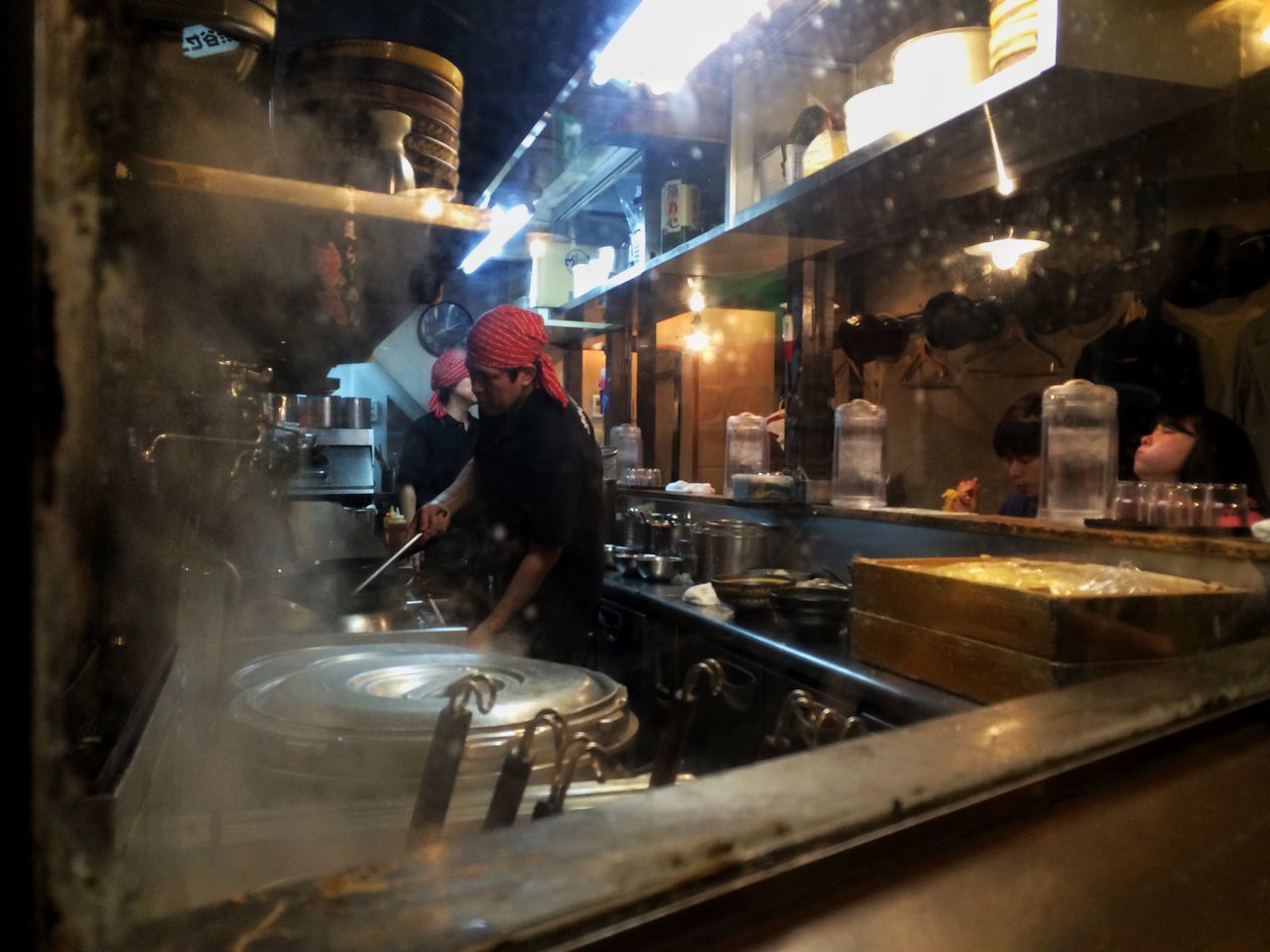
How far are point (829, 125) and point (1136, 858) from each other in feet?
8.54

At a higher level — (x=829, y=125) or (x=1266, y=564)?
(x=829, y=125)

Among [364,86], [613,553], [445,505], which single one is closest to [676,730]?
[364,86]

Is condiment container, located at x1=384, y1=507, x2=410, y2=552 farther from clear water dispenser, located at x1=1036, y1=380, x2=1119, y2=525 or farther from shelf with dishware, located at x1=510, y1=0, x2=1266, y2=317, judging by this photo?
clear water dispenser, located at x1=1036, y1=380, x2=1119, y2=525

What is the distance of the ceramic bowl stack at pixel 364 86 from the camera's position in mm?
1198

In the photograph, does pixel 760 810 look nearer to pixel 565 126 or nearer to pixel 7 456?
pixel 7 456

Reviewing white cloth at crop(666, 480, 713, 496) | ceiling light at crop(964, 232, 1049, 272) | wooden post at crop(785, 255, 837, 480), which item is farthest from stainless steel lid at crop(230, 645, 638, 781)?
ceiling light at crop(964, 232, 1049, 272)

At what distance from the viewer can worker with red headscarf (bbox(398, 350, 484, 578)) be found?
95.0 inches

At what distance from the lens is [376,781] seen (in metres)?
0.75

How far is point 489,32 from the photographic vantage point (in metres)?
1.26

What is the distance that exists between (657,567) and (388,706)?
198cm

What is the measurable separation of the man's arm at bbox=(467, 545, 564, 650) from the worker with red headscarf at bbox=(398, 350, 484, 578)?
1.14ft

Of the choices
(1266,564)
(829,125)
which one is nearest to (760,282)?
(829,125)

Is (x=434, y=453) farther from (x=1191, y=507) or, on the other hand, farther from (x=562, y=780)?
(x=562, y=780)

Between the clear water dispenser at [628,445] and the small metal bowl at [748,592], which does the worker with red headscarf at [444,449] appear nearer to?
the small metal bowl at [748,592]
